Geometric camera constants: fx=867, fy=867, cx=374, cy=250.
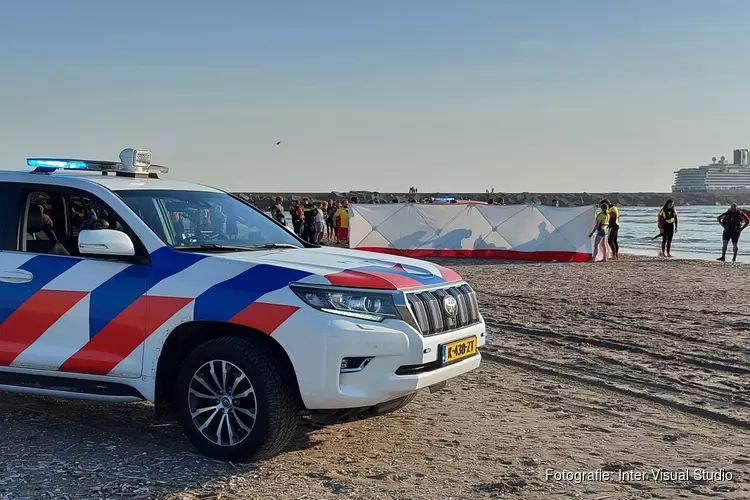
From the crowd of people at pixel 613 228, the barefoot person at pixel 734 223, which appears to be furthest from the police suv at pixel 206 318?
the barefoot person at pixel 734 223

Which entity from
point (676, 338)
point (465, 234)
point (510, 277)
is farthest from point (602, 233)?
point (676, 338)

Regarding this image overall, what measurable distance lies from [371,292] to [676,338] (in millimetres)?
5982

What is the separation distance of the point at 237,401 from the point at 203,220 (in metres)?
1.59

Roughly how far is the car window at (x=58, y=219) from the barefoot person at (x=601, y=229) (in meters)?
17.5

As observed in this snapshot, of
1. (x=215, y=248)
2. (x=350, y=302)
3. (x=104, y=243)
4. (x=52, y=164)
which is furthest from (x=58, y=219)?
(x=350, y=302)

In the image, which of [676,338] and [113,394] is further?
[676,338]

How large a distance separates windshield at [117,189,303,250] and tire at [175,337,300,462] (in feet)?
Answer: 2.87

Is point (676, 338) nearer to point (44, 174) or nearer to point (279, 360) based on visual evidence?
point (279, 360)

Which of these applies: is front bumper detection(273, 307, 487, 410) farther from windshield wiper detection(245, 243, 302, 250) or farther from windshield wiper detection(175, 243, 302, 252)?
windshield wiper detection(245, 243, 302, 250)

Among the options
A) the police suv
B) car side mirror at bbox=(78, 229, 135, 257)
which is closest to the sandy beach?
the police suv

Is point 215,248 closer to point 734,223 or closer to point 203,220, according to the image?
point 203,220

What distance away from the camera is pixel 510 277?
1769cm

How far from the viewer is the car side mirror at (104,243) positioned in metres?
5.50

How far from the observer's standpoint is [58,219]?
20.8 feet
